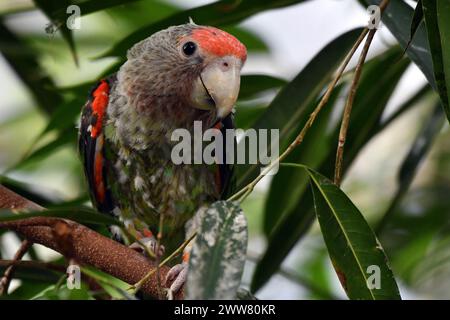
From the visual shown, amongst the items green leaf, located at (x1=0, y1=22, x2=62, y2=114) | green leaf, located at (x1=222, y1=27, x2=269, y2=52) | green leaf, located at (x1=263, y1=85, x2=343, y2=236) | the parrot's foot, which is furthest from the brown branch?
green leaf, located at (x1=222, y1=27, x2=269, y2=52)

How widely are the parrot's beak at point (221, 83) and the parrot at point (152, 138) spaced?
2cm

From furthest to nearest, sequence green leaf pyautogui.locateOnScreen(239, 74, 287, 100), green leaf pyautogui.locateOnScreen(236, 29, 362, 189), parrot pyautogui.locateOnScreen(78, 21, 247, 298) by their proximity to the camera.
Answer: green leaf pyautogui.locateOnScreen(239, 74, 287, 100) < parrot pyautogui.locateOnScreen(78, 21, 247, 298) < green leaf pyautogui.locateOnScreen(236, 29, 362, 189)

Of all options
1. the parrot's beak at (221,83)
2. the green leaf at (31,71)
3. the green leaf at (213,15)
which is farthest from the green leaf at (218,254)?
the green leaf at (31,71)

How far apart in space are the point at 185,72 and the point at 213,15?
207 mm

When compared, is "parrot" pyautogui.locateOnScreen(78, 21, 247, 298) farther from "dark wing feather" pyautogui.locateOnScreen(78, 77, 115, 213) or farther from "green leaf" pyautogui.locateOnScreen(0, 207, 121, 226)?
"green leaf" pyautogui.locateOnScreen(0, 207, 121, 226)

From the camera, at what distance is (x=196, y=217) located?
2664mm

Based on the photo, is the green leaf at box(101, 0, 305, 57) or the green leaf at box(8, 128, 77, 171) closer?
the green leaf at box(101, 0, 305, 57)

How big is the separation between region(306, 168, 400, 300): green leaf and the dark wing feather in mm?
1117

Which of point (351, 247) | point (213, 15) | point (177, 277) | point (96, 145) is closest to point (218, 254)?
point (351, 247)

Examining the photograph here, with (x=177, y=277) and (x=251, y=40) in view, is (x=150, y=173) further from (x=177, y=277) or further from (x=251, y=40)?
(x=251, y=40)

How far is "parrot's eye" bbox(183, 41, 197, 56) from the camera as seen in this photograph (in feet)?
7.82

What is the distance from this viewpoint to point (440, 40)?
161 centimetres

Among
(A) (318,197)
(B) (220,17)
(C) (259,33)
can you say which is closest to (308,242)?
(C) (259,33)

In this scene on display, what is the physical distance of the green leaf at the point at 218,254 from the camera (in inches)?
52.6
